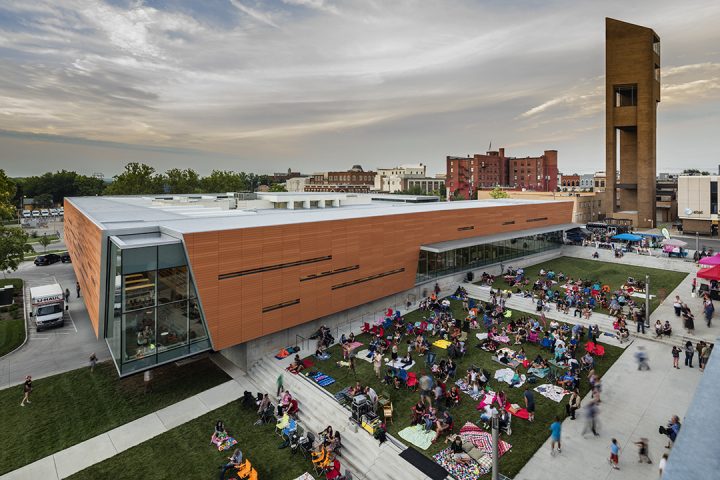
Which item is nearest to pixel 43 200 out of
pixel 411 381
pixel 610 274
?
pixel 411 381

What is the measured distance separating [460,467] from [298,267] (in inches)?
554

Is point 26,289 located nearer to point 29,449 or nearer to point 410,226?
point 29,449

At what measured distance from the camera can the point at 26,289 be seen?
40875 millimetres

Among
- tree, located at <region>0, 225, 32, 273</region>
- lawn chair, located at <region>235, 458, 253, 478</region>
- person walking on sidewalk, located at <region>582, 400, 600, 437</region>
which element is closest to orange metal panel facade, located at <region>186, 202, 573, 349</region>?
lawn chair, located at <region>235, 458, 253, 478</region>

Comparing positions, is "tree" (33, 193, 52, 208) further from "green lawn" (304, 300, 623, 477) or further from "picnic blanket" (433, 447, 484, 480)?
"picnic blanket" (433, 447, 484, 480)

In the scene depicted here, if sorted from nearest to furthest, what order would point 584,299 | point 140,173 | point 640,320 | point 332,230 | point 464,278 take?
point 640,320 → point 332,230 → point 584,299 → point 464,278 → point 140,173

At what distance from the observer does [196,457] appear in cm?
1530

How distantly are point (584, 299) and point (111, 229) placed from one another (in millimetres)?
32495

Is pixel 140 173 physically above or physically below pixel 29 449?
above

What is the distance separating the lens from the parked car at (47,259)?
172 ft

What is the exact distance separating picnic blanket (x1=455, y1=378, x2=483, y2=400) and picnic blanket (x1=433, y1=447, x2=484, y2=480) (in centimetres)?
391

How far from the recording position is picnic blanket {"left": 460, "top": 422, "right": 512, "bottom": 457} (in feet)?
47.2

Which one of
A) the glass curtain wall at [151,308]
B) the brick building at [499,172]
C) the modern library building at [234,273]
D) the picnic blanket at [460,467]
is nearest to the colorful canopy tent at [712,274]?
the modern library building at [234,273]

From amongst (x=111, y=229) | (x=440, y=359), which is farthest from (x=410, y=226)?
(x=111, y=229)
